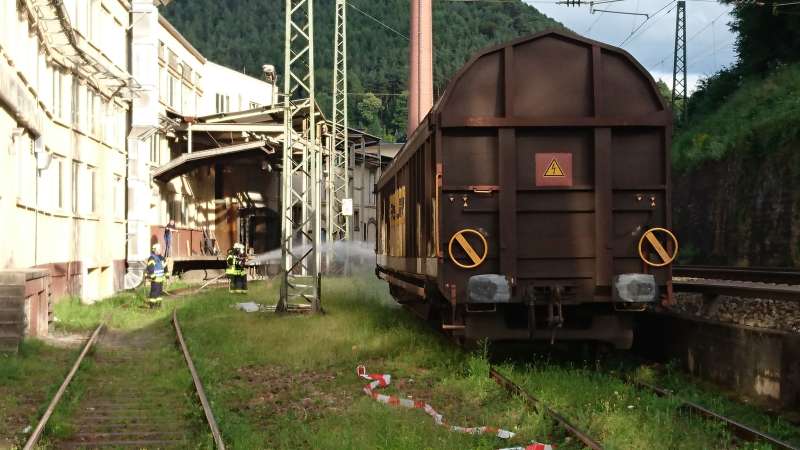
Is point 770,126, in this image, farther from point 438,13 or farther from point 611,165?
point 438,13

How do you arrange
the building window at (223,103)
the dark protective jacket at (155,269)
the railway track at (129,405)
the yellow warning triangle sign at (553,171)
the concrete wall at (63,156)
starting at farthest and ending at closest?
1. the building window at (223,103)
2. the dark protective jacket at (155,269)
3. the concrete wall at (63,156)
4. the yellow warning triangle sign at (553,171)
5. the railway track at (129,405)

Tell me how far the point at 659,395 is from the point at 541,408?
176 centimetres

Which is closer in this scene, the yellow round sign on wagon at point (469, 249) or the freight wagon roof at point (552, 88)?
the yellow round sign on wagon at point (469, 249)

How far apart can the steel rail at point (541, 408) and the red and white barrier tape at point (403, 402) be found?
0.50 meters

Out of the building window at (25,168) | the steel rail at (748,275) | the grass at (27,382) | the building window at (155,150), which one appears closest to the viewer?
the grass at (27,382)

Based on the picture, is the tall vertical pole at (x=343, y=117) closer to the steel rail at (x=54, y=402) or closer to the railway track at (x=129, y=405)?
the steel rail at (x=54, y=402)

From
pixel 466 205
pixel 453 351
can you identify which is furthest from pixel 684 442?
pixel 453 351

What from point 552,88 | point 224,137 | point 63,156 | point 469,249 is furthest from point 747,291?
point 224,137

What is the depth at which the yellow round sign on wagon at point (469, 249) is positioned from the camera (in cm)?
1074

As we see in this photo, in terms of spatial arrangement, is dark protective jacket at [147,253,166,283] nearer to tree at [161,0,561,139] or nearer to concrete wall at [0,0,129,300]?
concrete wall at [0,0,129,300]

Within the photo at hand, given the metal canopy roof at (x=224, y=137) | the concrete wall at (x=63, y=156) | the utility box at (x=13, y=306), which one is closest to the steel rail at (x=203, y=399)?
the utility box at (x=13, y=306)

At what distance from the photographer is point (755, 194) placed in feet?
82.8

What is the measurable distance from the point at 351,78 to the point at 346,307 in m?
85.3

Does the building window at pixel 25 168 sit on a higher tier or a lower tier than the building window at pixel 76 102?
lower
